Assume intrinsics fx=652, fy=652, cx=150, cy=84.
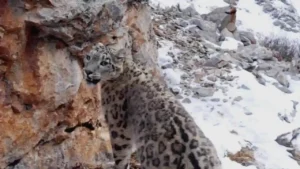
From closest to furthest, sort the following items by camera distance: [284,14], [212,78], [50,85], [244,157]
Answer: [50,85] < [244,157] < [212,78] < [284,14]

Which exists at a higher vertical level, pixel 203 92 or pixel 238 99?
pixel 203 92

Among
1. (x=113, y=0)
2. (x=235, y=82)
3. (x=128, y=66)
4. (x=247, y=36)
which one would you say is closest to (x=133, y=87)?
(x=128, y=66)

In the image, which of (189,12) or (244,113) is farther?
(189,12)

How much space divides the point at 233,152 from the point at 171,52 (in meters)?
3.04

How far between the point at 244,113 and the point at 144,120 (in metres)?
3.75

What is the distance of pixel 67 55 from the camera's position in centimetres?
529

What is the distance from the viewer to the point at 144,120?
21.1 ft

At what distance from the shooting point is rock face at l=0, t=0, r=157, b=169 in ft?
15.9

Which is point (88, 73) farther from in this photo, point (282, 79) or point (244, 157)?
point (282, 79)

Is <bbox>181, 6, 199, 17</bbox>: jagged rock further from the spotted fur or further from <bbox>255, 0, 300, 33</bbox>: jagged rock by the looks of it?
the spotted fur

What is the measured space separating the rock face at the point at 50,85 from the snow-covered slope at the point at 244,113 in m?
2.96

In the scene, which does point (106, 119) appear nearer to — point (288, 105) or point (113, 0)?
point (113, 0)

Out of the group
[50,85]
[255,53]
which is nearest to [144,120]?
[50,85]

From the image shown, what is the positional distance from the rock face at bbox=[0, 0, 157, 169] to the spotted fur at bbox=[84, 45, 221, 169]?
1.52ft
